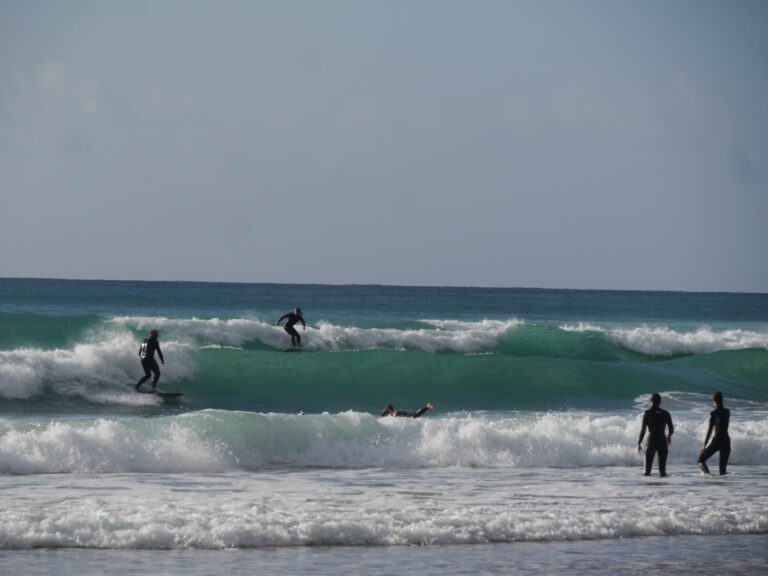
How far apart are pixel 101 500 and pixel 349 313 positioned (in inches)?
2424

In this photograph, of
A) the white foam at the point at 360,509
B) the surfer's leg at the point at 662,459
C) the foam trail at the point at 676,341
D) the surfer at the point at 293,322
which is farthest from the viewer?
the foam trail at the point at 676,341

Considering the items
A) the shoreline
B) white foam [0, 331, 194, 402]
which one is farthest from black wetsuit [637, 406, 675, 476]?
white foam [0, 331, 194, 402]

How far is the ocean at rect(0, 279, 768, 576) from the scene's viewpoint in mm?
11422

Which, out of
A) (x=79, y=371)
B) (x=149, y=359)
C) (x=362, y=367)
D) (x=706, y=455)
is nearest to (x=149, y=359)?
(x=149, y=359)

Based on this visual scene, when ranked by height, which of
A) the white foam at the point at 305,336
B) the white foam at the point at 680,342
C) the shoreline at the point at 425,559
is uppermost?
the white foam at the point at 680,342

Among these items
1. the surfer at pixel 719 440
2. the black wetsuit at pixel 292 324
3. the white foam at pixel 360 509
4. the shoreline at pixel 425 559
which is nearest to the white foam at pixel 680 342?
the black wetsuit at pixel 292 324

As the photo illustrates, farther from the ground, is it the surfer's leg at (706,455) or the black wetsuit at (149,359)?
the black wetsuit at (149,359)

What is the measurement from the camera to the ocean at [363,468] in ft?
37.5

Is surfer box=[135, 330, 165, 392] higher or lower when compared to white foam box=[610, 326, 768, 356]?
lower

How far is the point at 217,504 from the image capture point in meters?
13.3

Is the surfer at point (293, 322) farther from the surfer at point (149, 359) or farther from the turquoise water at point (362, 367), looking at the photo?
the surfer at point (149, 359)

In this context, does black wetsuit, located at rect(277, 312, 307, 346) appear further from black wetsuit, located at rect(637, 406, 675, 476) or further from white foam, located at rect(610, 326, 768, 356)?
black wetsuit, located at rect(637, 406, 675, 476)

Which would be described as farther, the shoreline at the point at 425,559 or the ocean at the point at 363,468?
the ocean at the point at 363,468

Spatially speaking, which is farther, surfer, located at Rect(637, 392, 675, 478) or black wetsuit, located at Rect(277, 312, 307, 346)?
black wetsuit, located at Rect(277, 312, 307, 346)
